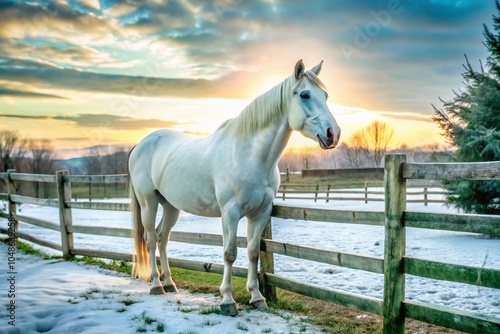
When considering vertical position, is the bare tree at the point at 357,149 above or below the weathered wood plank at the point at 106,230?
above

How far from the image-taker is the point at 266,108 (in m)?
3.74

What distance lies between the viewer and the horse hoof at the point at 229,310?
3.73 m

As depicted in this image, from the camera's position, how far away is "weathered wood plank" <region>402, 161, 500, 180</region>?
2625 millimetres

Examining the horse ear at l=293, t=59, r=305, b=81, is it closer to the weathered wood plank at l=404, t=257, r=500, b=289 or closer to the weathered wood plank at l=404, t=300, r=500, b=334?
the weathered wood plank at l=404, t=257, r=500, b=289

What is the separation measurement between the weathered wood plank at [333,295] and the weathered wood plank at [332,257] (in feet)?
0.86

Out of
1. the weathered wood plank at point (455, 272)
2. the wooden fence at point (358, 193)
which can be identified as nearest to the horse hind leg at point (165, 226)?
the weathered wood plank at point (455, 272)

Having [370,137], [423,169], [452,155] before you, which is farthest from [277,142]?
[370,137]

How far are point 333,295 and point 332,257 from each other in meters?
0.35

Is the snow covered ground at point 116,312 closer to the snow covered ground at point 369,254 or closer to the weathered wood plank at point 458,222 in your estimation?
the weathered wood plank at point 458,222

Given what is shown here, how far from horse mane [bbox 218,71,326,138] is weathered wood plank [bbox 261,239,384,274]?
48.7 inches

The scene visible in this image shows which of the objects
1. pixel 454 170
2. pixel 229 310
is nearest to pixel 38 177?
pixel 229 310

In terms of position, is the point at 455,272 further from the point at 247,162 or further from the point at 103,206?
the point at 103,206

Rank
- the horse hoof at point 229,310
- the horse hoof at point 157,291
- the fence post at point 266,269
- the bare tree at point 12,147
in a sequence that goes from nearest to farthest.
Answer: the horse hoof at point 229,310 < the fence post at point 266,269 < the horse hoof at point 157,291 < the bare tree at point 12,147

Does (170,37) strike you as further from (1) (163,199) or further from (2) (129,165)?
(1) (163,199)
